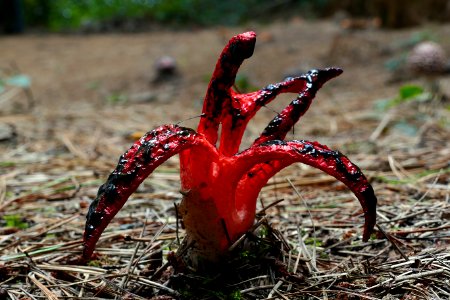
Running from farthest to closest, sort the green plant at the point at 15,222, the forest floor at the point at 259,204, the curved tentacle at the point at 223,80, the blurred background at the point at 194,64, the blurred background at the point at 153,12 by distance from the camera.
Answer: the blurred background at the point at 153,12 → the blurred background at the point at 194,64 → the green plant at the point at 15,222 → the forest floor at the point at 259,204 → the curved tentacle at the point at 223,80

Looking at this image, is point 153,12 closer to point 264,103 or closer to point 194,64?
point 194,64

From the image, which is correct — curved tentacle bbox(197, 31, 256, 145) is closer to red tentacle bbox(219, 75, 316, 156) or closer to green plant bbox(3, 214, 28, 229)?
red tentacle bbox(219, 75, 316, 156)

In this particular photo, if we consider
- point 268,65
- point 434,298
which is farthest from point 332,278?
point 268,65

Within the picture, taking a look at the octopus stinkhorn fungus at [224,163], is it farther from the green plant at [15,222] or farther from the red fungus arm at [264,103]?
the green plant at [15,222]

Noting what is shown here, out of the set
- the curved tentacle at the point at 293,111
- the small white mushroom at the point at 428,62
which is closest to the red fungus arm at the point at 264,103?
the curved tentacle at the point at 293,111

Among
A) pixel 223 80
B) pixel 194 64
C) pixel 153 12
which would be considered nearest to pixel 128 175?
pixel 223 80
